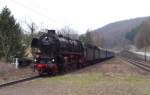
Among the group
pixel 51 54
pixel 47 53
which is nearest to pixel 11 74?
pixel 47 53

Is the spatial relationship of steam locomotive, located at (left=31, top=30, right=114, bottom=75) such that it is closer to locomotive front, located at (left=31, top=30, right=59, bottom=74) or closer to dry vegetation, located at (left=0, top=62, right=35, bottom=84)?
locomotive front, located at (left=31, top=30, right=59, bottom=74)

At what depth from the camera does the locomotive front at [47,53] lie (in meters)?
33.0

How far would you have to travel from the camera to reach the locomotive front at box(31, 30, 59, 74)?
3303 cm

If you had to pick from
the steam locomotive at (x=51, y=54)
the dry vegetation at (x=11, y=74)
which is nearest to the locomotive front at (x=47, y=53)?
the steam locomotive at (x=51, y=54)

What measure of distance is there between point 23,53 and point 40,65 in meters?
24.8

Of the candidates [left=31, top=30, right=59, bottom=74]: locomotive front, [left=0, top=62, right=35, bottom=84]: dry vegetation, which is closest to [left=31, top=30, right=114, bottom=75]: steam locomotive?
[left=31, top=30, right=59, bottom=74]: locomotive front

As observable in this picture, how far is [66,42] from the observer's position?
127ft

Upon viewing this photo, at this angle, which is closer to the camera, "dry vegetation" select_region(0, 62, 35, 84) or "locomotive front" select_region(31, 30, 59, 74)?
"dry vegetation" select_region(0, 62, 35, 84)

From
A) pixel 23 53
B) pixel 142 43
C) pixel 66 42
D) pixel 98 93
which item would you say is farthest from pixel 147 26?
pixel 98 93

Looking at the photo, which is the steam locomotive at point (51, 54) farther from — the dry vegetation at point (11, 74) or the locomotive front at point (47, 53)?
the dry vegetation at point (11, 74)

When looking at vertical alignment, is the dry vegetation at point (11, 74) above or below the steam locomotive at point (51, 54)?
below

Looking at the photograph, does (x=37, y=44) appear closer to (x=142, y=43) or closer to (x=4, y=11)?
(x=4, y=11)

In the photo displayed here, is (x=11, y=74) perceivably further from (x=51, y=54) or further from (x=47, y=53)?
(x=51, y=54)

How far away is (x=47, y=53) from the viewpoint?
3450 cm
